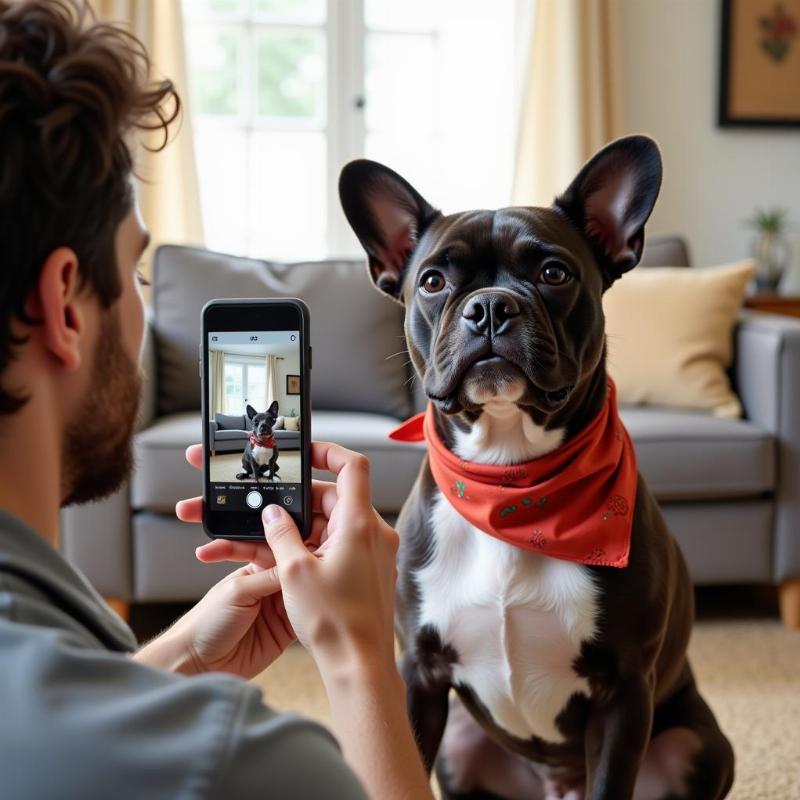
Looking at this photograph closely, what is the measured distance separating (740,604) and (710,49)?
247 centimetres

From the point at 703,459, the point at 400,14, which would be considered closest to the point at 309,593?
the point at 703,459

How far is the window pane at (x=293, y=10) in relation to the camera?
13.4 feet

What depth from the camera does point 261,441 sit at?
3.43 feet

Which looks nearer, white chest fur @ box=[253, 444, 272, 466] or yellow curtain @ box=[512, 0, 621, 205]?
white chest fur @ box=[253, 444, 272, 466]

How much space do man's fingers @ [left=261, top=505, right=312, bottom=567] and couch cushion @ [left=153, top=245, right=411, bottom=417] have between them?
2.01m

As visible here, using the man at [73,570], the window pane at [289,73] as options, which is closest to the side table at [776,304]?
the window pane at [289,73]

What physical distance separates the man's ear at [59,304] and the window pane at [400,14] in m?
3.75

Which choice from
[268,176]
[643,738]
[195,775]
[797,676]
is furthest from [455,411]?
[268,176]

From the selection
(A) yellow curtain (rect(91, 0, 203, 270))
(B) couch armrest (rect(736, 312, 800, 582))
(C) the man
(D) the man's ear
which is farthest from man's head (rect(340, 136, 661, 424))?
(A) yellow curtain (rect(91, 0, 203, 270))

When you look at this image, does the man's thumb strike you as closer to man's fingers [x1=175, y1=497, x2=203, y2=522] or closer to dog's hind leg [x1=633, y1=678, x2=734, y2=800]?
man's fingers [x1=175, y1=497, x2=203, y2=522]

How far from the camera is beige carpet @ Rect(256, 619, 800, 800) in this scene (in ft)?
6.29

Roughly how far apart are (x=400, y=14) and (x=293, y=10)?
43 cm

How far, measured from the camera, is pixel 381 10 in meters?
4.14

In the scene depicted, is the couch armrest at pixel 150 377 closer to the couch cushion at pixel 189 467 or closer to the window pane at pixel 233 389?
the couch cushion at pixel 189 467
